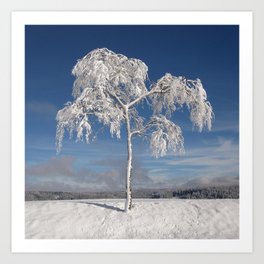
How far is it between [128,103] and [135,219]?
76cm

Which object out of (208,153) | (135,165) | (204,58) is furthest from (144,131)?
(204,58)

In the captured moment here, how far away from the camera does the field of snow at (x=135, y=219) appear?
8.73 feet

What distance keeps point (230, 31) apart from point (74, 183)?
1.43 meters

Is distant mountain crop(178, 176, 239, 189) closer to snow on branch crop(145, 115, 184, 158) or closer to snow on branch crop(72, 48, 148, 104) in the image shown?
snow on branch crop(145, 115, 184, 158)

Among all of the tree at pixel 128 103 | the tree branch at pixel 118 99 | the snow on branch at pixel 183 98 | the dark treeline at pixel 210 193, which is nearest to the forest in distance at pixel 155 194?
the dark treeline at pixel 210 193

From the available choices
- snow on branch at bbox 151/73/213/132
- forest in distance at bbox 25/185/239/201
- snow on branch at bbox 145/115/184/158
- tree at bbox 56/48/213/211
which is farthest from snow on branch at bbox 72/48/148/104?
forest in distance at bbox 25/185/239/201

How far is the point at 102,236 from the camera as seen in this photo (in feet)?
8.72

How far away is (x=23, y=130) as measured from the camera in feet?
8.78

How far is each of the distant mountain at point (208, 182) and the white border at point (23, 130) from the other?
0.09 metres

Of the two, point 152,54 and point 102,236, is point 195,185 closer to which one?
point 102,236

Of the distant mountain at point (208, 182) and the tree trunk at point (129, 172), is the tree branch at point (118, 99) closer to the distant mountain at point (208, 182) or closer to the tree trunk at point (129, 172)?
the tree trunk at point (129, 172)

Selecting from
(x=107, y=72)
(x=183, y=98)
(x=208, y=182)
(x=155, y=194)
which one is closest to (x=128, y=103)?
(x=107, y=72)

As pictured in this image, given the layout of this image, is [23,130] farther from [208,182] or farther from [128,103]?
[208,182]

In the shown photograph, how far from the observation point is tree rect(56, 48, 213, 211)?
8.71 ft
